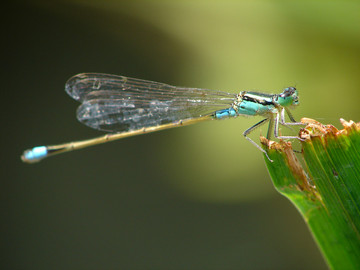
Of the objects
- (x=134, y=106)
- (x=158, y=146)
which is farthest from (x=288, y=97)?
(x=158, y=146)

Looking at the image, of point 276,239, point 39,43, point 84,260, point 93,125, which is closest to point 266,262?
point 276,239

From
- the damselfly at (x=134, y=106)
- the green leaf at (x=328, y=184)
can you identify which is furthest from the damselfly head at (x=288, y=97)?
the green leaf at (x=328, y=184)

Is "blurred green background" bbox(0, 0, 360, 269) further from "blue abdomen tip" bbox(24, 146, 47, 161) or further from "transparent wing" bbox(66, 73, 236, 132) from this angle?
"blue abdomen tip" bbox(24, 146, 47, 161)

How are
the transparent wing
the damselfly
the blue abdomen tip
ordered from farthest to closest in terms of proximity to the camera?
the transparent wing → the damselfly → the blue abdomen tip

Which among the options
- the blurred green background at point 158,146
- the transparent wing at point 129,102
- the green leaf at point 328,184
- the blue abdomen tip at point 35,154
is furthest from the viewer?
the blurred green background at point 158,146

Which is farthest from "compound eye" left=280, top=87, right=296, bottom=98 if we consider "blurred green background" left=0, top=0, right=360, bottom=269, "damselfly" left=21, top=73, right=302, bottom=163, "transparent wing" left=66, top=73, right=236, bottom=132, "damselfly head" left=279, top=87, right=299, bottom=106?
"blurred green background" left=0, top=0, right=360, bottom=269

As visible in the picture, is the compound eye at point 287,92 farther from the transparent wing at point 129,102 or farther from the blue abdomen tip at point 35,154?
the blue abdomen tip at point 35,154

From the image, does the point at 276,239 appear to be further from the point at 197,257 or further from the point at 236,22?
the point at 236,22

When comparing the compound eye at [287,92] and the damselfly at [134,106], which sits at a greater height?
the damselfly at [134,106]
